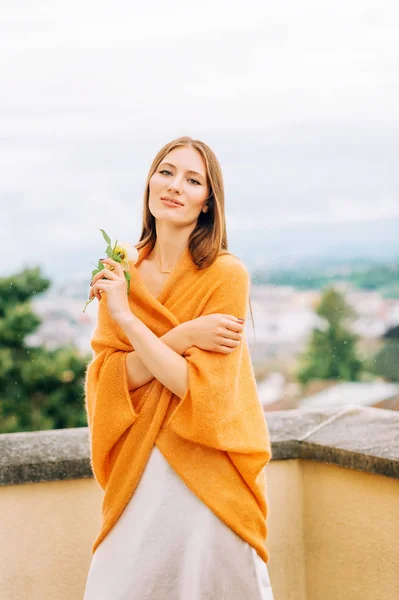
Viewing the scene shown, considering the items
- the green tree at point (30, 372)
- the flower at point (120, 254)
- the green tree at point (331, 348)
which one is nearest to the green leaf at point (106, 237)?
the flower at point (120, 254)

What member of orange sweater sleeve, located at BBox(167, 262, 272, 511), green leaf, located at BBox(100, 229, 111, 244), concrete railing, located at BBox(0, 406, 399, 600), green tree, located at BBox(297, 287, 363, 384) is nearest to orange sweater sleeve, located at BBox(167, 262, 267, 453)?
orange sweater sleeve, located at BBox(167, 262, 272, 511)

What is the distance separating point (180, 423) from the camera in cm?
152

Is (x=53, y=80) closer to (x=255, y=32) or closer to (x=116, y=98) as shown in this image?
(x=116, y=98)

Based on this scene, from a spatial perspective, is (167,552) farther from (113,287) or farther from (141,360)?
(113,287)

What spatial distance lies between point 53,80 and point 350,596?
59.3 m

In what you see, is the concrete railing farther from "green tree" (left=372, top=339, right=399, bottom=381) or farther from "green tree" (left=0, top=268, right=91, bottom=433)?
"green tree" (left=372, top=339, right=399, bottom=381)

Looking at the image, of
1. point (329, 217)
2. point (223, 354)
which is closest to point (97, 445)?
point (223, 354)

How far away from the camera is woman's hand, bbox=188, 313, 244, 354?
1512mm

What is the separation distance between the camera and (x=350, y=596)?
2127 mm

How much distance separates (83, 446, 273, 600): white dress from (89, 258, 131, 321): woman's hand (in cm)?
28

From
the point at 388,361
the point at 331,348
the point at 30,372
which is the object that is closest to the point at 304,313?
the point at 331,348

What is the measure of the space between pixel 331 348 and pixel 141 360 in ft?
133

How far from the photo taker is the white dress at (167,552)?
151 cm

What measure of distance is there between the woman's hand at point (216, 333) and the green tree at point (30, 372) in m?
12.8
